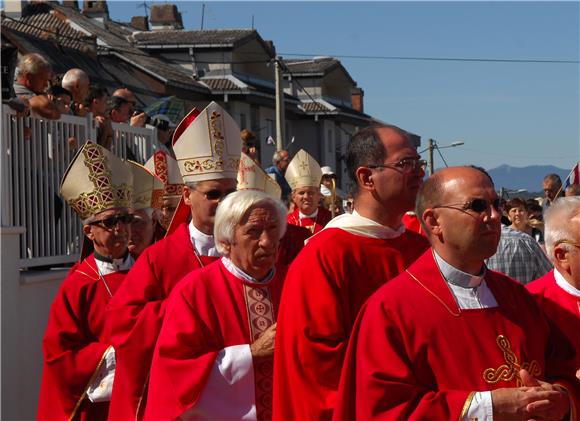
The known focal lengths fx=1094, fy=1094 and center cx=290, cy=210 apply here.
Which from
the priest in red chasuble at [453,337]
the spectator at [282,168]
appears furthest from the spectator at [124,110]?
the priest in red chasuble at [453,337]

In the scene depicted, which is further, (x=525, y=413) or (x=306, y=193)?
(x=306, y=193)

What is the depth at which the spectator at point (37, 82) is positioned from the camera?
349 inches

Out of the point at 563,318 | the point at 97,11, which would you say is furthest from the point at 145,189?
the point at 97,11

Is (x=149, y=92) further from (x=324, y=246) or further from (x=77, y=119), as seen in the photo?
(x=324, y=246)

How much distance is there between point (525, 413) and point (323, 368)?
934 millimetres

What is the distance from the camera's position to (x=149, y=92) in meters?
34.3

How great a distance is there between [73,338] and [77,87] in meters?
4.40

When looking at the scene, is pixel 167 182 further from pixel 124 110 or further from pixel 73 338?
pixel 124 110

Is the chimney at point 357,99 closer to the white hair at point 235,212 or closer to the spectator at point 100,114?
the spectator at point 100,114

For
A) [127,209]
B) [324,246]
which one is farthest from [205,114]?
[324,246]

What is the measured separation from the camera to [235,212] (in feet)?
16.6

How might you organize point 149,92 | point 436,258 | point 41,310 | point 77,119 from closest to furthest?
1. point 436,258
2. point 41,310
3. point 77,119
4. point 149,92

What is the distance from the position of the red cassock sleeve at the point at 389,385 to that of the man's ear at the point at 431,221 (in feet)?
1.22

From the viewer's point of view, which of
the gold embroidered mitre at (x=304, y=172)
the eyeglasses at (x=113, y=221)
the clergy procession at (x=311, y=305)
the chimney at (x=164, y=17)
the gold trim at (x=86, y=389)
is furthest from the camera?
the chimney at (x=164, y=17)
